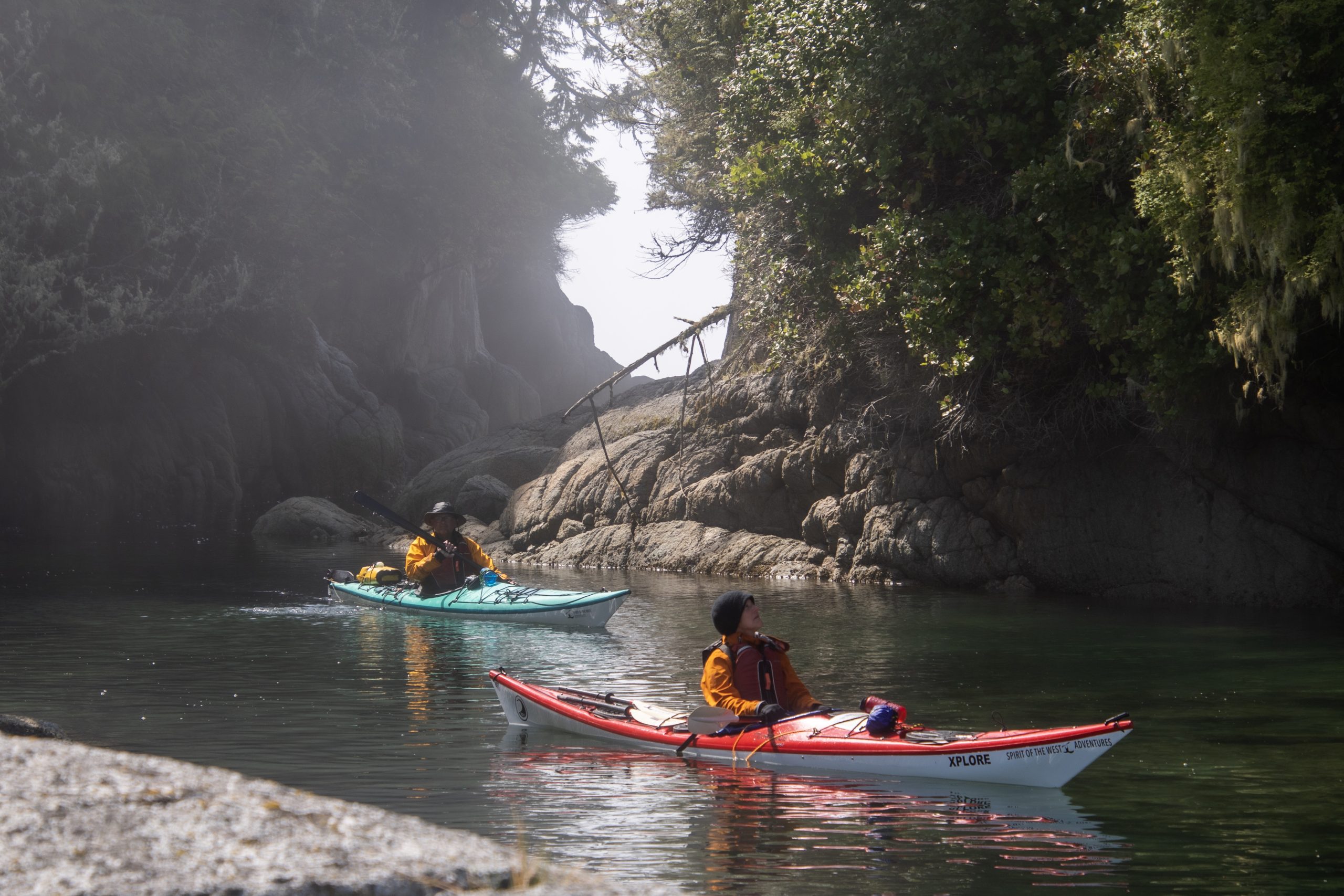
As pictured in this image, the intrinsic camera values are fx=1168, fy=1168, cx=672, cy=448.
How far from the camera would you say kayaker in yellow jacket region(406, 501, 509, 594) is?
Result: 14.9 metres

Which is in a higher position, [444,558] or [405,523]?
[405,523]

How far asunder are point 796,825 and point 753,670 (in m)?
1.88

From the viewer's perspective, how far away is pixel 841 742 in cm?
677

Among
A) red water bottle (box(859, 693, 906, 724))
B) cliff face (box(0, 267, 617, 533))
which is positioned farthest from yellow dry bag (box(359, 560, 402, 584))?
cliff face (box(0, 267, 617, 533))

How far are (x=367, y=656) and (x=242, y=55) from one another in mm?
26396

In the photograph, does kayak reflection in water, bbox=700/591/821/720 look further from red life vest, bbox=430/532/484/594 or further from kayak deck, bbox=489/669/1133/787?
red life vest, bbox=430/532/484/594

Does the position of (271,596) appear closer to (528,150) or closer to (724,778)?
(724,778)

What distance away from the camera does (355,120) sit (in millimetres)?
35656

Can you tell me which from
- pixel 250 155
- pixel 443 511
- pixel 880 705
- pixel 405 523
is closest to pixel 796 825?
pixel 880 705

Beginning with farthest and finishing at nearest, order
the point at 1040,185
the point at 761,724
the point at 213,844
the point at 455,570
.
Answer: the point at 455,570 → the point at 1040,185 → the point at 761,724 → the point at 213,844

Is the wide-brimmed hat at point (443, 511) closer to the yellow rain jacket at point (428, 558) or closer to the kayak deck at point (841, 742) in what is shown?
the yellow rain jacket at point (428, 558)

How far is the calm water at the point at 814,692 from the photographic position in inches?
205

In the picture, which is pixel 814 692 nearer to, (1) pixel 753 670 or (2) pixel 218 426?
(1) pixel 753 670

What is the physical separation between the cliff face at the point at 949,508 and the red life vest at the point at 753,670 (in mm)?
9583
